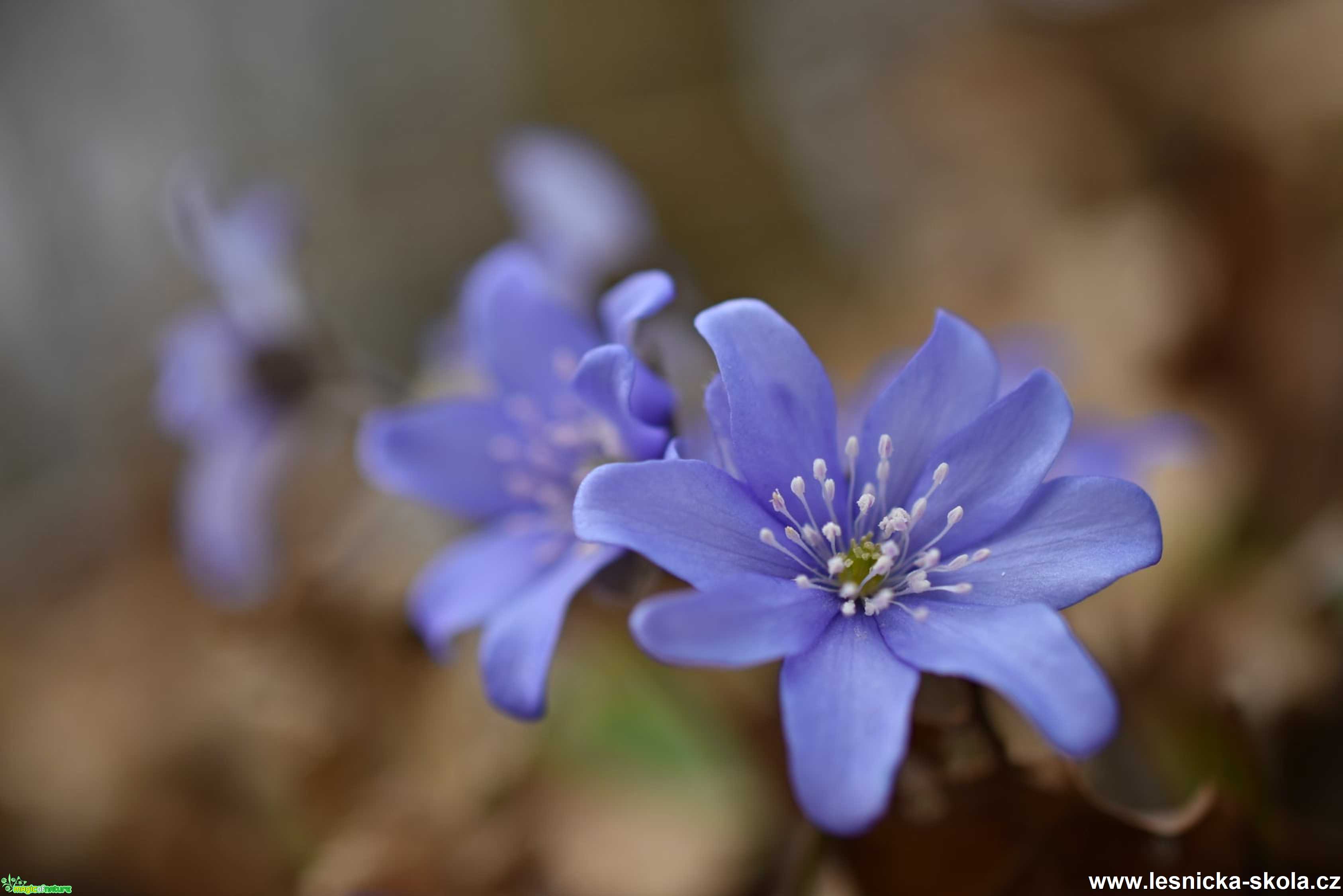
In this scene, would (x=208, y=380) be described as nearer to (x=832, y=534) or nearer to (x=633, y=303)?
(x=633, y=303)

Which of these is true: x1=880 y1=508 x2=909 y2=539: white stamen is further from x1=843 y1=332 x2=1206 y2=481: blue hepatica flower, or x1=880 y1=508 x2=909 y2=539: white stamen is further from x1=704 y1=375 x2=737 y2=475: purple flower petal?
x1=843 y1=332 x2=1206 y2=481: blue hepatica flower

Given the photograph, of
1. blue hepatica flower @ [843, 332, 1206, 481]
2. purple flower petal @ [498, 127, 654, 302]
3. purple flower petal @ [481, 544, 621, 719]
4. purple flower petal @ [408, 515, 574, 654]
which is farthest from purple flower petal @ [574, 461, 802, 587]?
purple flower petal @ [498, 127, 654, 302]

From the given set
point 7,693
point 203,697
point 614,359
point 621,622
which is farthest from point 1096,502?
point 7,693

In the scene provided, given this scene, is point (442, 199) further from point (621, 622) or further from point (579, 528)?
point (579, 528)

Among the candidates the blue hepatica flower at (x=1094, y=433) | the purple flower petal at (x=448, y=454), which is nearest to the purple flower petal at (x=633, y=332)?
the purple flower petal at (x=448, y=454)

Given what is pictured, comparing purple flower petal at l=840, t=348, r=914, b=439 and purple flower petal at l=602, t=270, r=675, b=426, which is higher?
purple flower petal at l=602, t=270, r=675, b=426

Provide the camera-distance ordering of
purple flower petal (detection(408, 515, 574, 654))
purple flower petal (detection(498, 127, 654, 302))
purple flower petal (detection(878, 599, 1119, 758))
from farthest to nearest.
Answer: purple flower petal (detection(498, 127, 654, 302))
purple flower petal (detection(408, 515, 574, 654))
purple flower petal (detection(878, 599, 1119, 758))
